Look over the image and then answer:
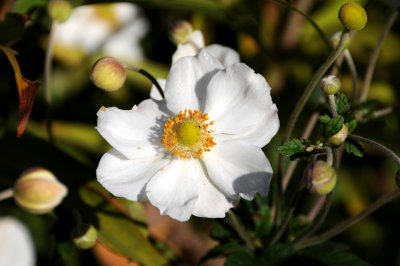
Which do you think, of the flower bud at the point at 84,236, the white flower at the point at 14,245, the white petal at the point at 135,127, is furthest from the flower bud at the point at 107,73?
the white flower at the point at 14,245

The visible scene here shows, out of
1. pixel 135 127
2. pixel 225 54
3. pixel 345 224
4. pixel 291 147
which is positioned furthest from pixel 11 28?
pixel 345 224

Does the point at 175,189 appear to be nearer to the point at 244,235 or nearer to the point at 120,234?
the point at 244,235

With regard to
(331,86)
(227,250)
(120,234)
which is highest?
(331,86)

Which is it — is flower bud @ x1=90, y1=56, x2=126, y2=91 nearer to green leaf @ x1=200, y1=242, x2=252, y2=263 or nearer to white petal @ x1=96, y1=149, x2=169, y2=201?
white petal @ x1=96, y1=149, x2=169, y2=201

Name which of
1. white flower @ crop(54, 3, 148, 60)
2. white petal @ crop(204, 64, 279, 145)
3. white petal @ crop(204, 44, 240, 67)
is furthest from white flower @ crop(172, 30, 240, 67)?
white flower @ crop(54, 3, 148, 60)

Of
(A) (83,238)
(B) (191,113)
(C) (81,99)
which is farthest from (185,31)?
(C) (81,99)

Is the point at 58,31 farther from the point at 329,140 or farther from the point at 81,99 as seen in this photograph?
the point at 329,140
